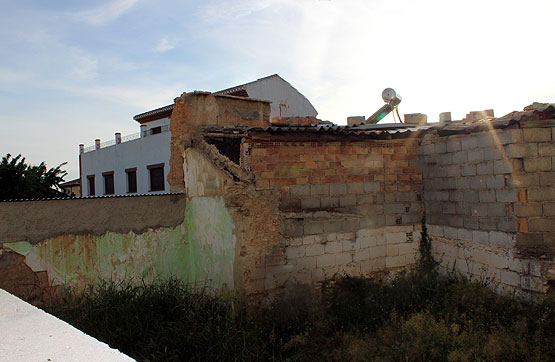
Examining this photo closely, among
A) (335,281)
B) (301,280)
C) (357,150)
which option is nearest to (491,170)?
(357,150)

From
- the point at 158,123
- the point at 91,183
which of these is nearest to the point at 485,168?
the point at 158,123

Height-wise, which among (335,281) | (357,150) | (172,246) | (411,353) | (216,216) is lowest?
(411,353)

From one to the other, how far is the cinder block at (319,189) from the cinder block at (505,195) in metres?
2.59

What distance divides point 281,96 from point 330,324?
15724mm

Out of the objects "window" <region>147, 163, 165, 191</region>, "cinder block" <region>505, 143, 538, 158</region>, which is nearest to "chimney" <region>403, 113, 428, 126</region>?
"cinder block" <region>505, 143, 538, 158</region>

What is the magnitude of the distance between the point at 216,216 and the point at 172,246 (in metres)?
1.17

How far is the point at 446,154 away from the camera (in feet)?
22.5

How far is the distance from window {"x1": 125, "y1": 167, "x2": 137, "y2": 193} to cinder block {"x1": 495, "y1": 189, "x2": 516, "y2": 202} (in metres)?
19.3

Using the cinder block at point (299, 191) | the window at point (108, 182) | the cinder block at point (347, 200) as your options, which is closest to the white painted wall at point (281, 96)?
the window at point (108, 182)

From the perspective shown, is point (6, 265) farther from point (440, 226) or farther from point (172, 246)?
point (440, 226)

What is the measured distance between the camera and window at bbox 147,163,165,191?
66.1 ft

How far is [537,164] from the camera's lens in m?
5.55

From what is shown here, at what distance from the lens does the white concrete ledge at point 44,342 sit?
4.80 feet

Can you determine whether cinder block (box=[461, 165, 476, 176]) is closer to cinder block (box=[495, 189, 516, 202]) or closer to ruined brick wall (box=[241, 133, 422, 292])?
cinder block (box=[495, 189, 516, 202])
